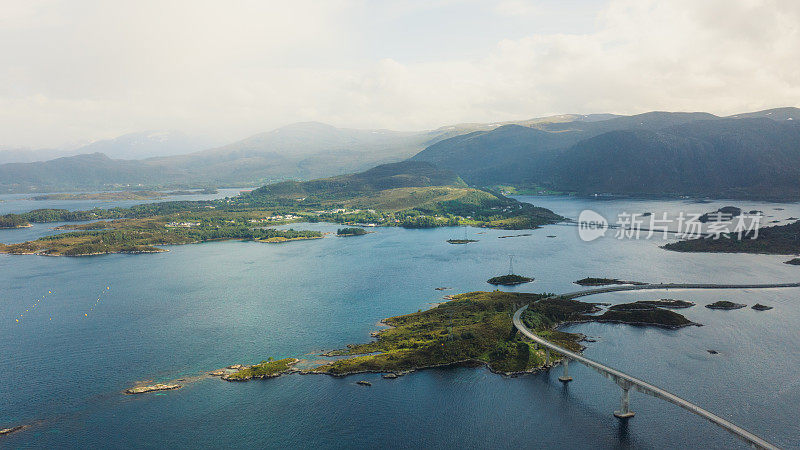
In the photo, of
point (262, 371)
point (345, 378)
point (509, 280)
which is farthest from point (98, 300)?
point (509, 280)

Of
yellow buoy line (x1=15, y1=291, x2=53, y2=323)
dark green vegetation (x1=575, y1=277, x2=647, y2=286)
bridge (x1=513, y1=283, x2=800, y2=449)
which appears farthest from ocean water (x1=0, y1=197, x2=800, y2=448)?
dark green vegetation (x1=575, y1=277, x2=647, y2=286)

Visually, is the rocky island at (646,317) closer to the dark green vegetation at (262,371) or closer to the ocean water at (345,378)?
the ocean water at (345,378)

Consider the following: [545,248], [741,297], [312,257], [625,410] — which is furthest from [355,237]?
[625,410]

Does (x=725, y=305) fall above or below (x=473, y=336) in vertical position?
above

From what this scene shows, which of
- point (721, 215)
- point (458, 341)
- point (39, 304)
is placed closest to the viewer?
point (458, 341)

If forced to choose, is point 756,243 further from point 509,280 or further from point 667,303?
point 509,280

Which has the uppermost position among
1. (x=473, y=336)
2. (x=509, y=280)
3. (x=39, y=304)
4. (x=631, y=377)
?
(x=631, y=377)

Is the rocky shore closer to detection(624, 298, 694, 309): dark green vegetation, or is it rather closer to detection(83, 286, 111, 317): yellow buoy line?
detection(83, 286, 111, 317): yellow buoy line
